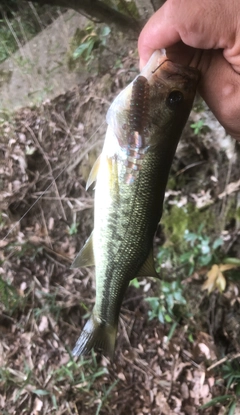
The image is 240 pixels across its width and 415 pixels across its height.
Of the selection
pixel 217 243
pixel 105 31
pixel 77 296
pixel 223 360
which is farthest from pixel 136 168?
pixel 77 296

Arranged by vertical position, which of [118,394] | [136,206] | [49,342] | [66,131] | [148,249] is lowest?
[118,394]

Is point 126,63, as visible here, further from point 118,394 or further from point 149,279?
point 118,394

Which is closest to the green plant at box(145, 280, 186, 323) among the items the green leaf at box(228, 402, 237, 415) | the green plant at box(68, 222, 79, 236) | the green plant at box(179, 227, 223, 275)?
the green plant at box(179, 227, 223, 275)

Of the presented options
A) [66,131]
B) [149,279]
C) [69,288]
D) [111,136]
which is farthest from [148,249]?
[66,131]

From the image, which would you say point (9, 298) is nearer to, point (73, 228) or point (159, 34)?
point (73, 228)

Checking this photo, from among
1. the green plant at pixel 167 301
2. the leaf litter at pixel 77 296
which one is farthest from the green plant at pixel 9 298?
the green plant at pixel 167 301
